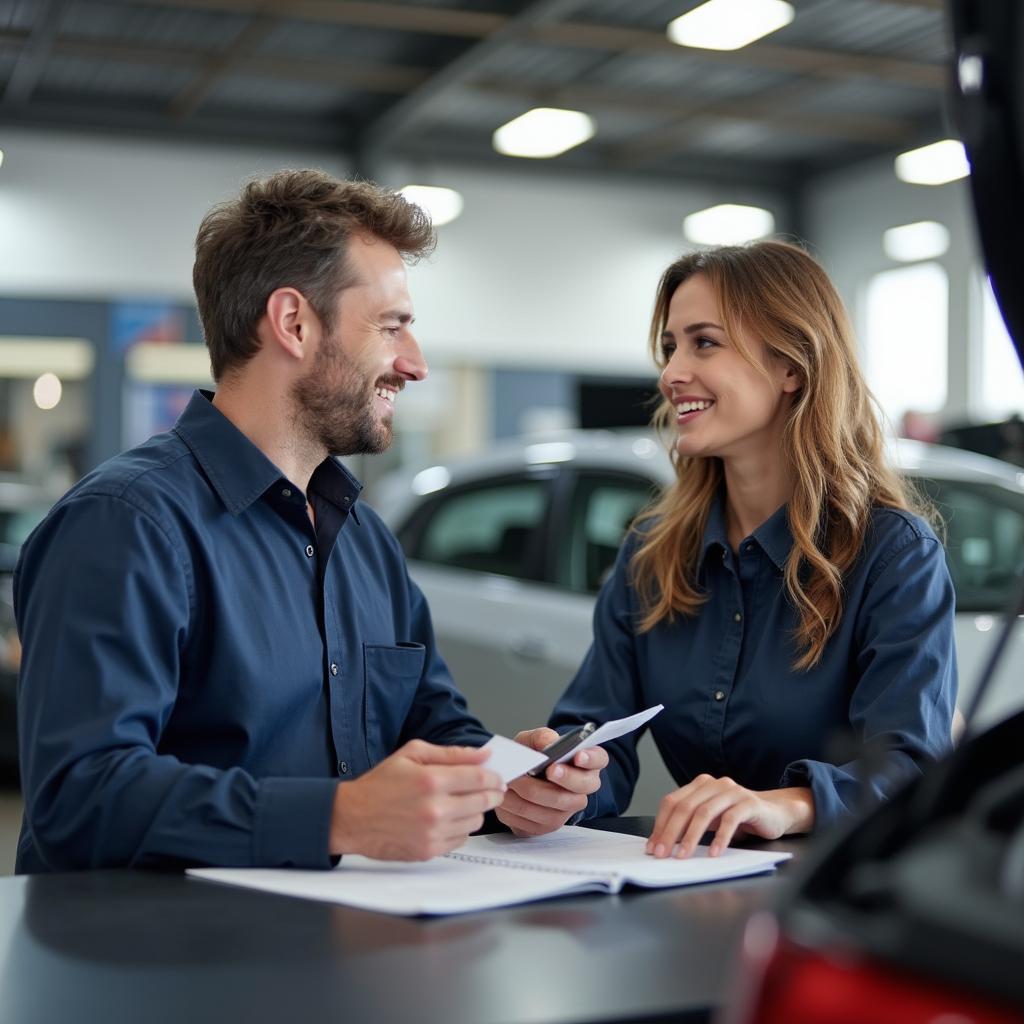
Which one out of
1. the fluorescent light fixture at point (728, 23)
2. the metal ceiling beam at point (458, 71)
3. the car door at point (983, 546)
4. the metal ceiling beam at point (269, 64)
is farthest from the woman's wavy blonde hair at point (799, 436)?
the metal ceiling beam at point (269, 64)

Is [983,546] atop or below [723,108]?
below

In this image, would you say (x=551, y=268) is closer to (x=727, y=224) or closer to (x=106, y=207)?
(x=727, y=224)

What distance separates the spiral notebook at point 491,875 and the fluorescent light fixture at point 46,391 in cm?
848

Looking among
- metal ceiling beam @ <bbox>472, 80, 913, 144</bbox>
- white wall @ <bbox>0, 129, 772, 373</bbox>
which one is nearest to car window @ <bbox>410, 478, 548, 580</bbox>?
metal ceiling beam @ <bbox>472, 80, 913, 144</bbox>

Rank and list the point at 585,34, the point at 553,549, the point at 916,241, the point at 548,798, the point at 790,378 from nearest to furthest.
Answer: the point at 548,798, the point at 790,378, the point at 553,549, the point at 585,34, the point at 916,241

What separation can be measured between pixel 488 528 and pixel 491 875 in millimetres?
3137

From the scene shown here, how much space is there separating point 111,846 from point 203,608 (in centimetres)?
34

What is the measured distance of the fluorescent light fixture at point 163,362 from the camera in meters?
9.88

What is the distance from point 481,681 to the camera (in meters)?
4.39

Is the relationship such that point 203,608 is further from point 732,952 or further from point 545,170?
point 545,170

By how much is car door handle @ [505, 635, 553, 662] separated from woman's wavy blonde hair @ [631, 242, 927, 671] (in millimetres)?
1648

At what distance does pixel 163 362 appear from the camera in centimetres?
995

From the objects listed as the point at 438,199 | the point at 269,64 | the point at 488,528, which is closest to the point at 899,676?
the point at 488,528

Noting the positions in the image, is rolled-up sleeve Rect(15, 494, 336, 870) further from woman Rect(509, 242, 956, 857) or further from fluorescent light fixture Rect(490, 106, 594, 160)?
fluorescent light fixture Rect(490, 106, 594, 160)
